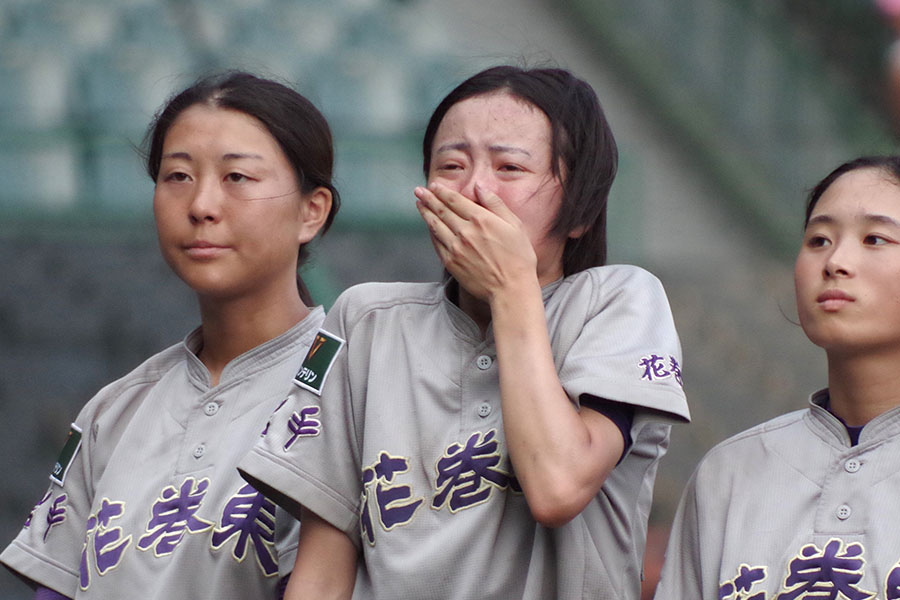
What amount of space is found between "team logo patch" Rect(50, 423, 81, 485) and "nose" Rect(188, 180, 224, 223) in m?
0.40

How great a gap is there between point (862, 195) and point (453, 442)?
1.82 ft

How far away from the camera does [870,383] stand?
147cm

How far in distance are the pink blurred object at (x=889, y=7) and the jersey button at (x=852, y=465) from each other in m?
4.19

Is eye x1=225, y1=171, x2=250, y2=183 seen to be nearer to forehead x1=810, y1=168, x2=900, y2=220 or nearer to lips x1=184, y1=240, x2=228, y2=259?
lips x1=184, y1=240, x2=228, y2=259

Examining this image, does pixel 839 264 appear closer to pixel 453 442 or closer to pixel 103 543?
pixel 453 442

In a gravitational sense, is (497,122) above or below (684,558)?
above

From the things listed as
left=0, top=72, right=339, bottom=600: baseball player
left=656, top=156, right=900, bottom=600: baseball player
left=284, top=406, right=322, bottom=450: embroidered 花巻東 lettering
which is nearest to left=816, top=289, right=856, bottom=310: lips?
left=656, top=156, right=900, bottom=600: baseball player

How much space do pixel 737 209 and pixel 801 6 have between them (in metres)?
1.14

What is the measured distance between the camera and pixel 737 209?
209 inches

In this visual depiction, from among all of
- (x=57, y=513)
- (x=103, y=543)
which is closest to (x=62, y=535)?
(x=57, y=513)

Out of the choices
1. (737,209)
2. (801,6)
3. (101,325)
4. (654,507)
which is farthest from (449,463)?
(801,6)

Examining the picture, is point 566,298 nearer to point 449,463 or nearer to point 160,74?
point 449,463

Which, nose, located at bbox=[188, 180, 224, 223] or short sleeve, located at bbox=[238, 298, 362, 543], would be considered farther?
nose, located at bbox=[188, 180, 224, 223]

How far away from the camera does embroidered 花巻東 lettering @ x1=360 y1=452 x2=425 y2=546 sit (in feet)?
4.65
